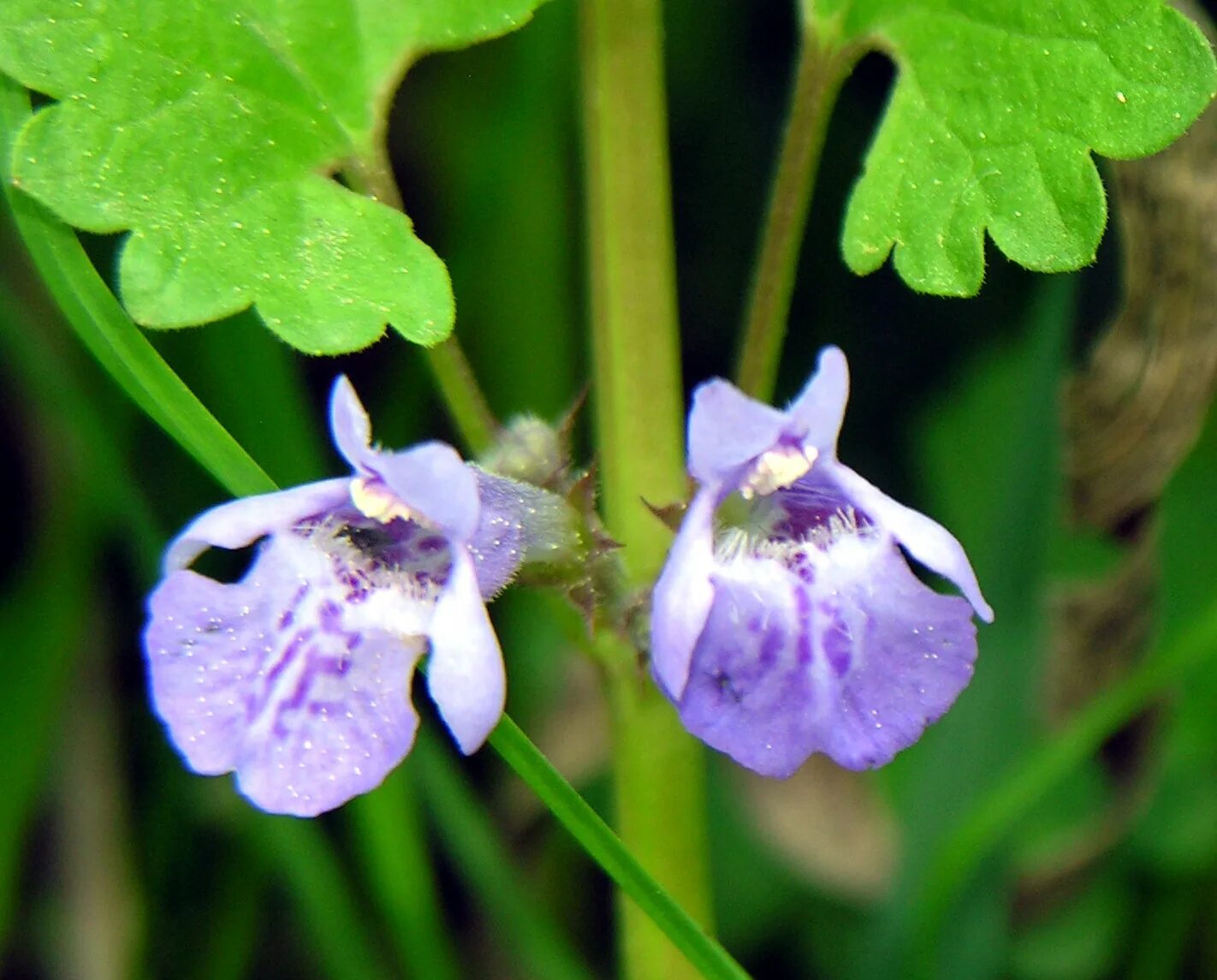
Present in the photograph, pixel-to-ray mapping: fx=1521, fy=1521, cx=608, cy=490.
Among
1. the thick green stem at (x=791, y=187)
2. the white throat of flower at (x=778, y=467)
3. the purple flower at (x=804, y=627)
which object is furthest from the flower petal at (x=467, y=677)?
the thick green stem at (x=791, y=187)

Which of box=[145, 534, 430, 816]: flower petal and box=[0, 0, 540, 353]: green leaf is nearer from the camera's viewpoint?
box=[145, 534, 430, 816]: flower petal

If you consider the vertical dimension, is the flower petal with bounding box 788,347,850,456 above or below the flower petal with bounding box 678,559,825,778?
above

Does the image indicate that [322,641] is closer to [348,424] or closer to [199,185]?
[348,424]

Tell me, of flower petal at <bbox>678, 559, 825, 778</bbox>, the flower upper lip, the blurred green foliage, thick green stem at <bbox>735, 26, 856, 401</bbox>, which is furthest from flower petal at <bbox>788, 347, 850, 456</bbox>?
the blurred green foliage

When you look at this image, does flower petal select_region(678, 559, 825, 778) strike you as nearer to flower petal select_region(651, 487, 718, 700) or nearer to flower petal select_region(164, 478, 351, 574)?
flower petal select_region(651, 487, 718, 700)

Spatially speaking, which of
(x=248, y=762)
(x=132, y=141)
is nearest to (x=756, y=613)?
(x=248, y=762)

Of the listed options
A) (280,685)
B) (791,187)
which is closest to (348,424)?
(280,685)
